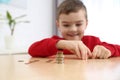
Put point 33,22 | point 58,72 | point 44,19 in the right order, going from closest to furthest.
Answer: point 58,72 → point 33,22 → point 44,19

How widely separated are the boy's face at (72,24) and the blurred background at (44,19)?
1903mm

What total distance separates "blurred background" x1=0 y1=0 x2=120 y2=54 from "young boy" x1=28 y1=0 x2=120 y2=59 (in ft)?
6.24

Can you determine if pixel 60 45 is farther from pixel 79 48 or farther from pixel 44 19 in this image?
pixel 44 19

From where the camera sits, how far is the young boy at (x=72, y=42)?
975mm

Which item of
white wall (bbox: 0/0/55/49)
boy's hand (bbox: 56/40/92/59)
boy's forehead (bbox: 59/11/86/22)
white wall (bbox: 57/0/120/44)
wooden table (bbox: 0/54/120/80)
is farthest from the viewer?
white wall (bbox: 57/0/120/44)

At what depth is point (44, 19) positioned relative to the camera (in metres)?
3.85

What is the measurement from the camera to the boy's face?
4.09 ft

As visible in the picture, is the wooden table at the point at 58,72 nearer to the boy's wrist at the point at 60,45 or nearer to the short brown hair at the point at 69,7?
the boy's wrist at the point at 60,45

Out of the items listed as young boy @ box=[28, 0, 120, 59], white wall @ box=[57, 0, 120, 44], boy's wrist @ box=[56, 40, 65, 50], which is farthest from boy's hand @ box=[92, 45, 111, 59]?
white wall @ box=[57, 0, 120, 44]

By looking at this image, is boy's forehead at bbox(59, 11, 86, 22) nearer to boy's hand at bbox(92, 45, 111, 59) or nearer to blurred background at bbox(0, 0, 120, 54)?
boy's hand at bbox(92, 45, 111, 59)

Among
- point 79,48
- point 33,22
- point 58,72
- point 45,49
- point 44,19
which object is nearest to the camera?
point 58,72

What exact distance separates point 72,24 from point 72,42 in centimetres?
29

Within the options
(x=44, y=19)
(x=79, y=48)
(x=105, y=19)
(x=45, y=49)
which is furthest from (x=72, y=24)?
(x=44, y=19)

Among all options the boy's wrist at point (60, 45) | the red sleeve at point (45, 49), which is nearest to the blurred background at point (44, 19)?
the red sleeve at point (45, 49)
